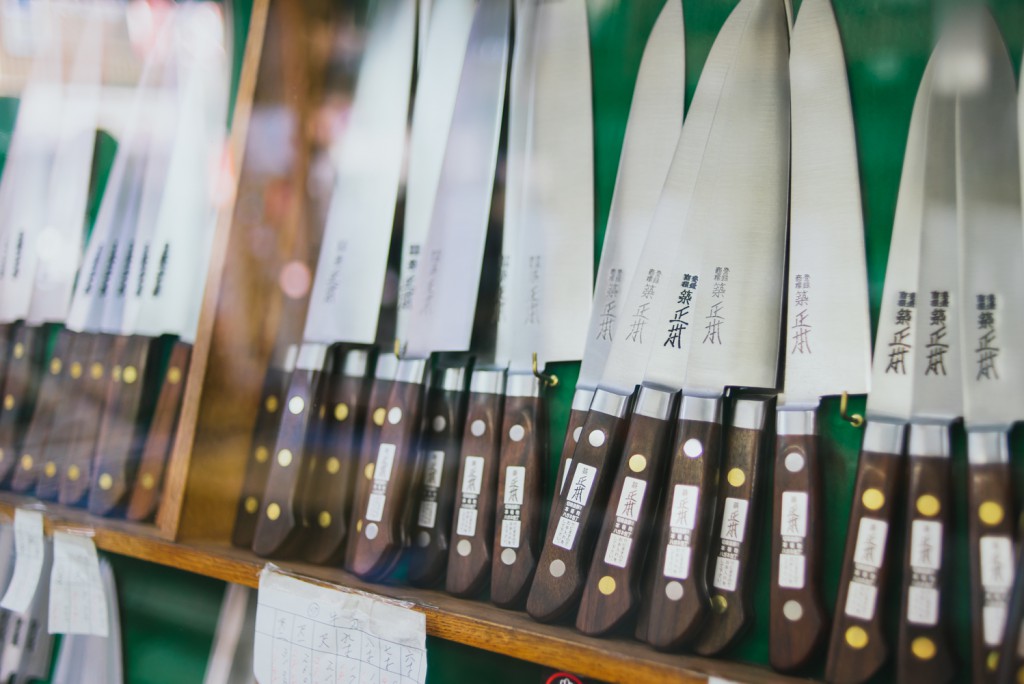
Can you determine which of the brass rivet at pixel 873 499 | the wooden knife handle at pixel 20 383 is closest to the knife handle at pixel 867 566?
the brass rivet at pixel 873 499

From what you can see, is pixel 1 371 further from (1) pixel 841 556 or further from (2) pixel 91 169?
(1) pixel 841 556

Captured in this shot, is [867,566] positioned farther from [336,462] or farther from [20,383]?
[20,383]

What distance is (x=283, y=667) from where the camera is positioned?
0.79m

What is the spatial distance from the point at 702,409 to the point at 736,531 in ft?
0.35

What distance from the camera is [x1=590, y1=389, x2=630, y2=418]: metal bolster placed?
2.32 ft

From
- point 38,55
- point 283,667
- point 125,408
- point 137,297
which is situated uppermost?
point 38,55

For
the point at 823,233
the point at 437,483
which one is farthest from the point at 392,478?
the point at 823,233

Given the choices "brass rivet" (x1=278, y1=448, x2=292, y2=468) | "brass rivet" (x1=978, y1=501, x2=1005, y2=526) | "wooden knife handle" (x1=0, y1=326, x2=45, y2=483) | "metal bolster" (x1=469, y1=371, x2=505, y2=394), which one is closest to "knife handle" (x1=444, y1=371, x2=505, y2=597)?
"metal bolster" (x1=469, y1=371, x2=505, y2=394)

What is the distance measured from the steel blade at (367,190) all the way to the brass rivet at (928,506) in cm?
58

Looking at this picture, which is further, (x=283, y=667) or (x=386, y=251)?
(x=386, y=251)

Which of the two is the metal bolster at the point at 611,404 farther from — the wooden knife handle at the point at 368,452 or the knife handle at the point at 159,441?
the knife handle at the point at 159,441

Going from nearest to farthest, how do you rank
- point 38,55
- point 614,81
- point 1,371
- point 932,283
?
point 932,283 < point 614,81 < point 1,371 < point 38,55

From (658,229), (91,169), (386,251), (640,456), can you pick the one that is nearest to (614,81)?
(658,229)

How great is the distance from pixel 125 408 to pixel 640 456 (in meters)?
0.72
